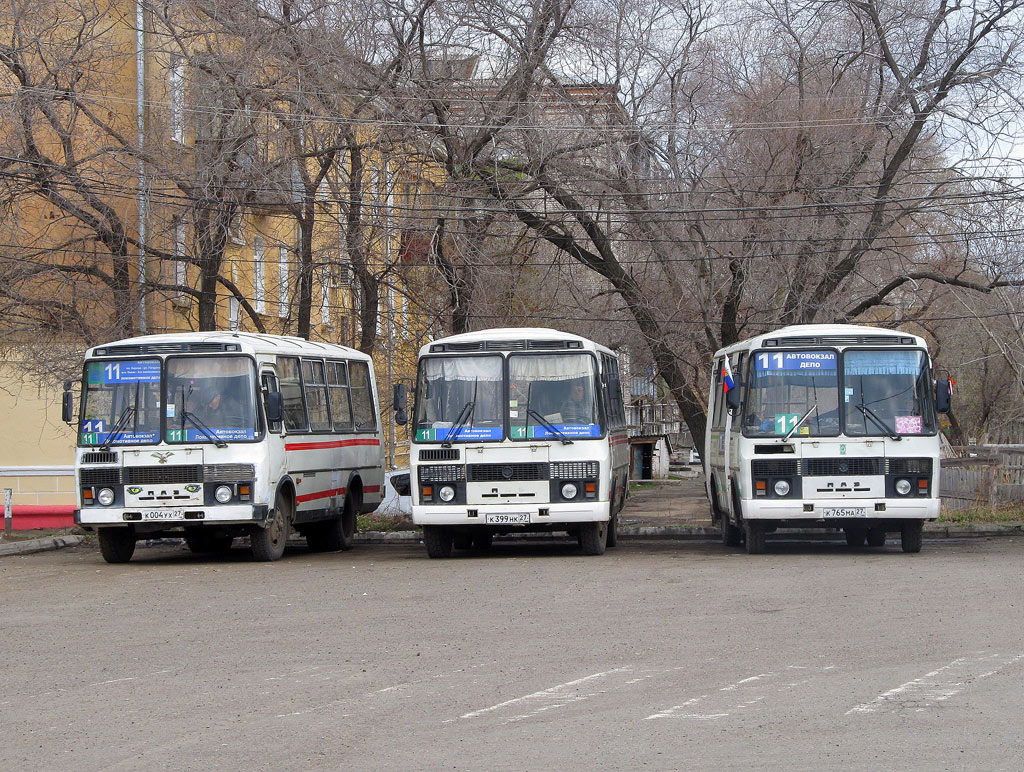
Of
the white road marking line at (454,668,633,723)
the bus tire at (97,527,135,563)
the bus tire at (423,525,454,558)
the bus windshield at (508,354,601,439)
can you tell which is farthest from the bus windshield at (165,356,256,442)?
the white road marking line at (454,668,633,723)

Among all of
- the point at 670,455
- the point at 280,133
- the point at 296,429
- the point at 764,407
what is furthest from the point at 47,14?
the point at 670,455

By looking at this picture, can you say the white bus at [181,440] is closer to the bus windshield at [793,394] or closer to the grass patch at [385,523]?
the bus windshield at [793,394]

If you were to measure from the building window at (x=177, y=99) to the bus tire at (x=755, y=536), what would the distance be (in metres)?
11.8

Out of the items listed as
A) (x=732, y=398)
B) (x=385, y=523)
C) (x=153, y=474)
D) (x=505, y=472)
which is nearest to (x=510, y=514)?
(x=505, y=472)

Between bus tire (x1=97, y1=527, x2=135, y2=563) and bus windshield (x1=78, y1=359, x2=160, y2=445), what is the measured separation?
1.32 meters

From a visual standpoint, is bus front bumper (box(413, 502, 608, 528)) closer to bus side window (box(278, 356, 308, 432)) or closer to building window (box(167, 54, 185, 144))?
bus side window (box(278, 356, 308, 432))

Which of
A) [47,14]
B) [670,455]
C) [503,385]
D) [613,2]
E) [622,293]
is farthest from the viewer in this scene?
[670,455]

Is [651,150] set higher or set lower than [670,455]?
higher

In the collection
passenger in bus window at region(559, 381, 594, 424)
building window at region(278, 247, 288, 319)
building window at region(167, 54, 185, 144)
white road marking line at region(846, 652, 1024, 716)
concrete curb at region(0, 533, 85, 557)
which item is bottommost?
white road marking line at region(846, 652, 1024, 716)

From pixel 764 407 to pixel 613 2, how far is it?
10.4m

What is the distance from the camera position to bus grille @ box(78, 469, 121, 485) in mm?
16594

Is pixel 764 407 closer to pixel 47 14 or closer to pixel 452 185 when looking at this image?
pixel 452 185

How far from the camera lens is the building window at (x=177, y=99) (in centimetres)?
2238

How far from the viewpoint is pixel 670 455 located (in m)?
56.5
